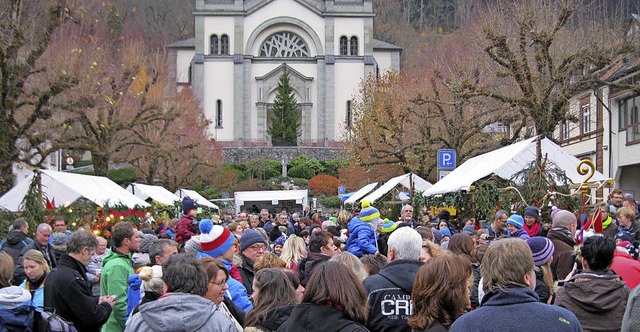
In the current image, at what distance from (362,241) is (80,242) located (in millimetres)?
4146

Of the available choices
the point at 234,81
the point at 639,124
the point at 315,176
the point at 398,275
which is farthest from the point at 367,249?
the point at 234,81

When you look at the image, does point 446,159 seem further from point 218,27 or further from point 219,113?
point 218,27

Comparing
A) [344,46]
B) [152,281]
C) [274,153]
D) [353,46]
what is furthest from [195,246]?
[344,46]

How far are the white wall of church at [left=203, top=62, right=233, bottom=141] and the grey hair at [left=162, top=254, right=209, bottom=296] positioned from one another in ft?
243

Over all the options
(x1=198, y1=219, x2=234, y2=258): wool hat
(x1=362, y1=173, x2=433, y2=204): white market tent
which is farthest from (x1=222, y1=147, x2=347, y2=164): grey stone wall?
(x1=198, y1=219, x2=234, y2=258): wool hat

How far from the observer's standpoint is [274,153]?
244 ft

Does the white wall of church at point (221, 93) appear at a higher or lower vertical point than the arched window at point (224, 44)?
lower

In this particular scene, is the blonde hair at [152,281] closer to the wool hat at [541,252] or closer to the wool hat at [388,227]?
the wool hat at [541,252]

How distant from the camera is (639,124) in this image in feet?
99.7

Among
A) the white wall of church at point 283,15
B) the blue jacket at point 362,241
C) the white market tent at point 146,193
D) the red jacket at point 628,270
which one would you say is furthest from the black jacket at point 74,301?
the white wall of church at point 283,15

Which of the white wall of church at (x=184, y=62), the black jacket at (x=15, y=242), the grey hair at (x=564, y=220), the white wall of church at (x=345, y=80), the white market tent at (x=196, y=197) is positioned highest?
the white wall of church at (x=184, y=62)

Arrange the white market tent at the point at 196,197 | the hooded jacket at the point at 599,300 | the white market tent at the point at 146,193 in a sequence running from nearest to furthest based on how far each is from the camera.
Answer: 1. the hooded jacket at the point at 599,300
2. the white market tent at the point at 146,193
3. the white market tent at the point at 196,197

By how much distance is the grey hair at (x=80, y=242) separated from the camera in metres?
7.04

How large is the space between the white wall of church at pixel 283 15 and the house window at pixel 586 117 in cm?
4525
